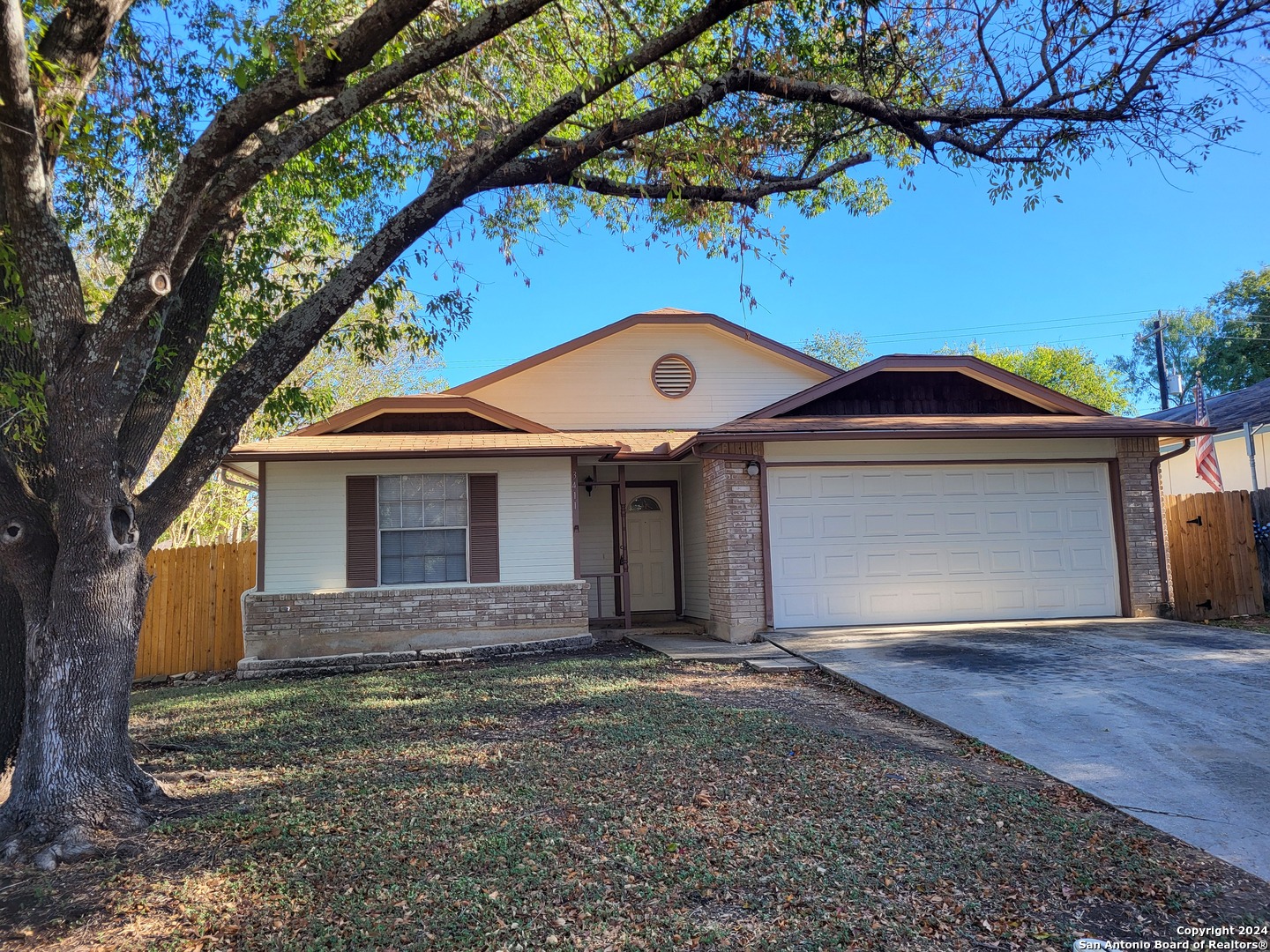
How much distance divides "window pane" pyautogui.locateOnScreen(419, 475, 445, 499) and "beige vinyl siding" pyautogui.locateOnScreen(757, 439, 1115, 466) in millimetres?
4605

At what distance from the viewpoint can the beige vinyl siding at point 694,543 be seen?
40.8 feet

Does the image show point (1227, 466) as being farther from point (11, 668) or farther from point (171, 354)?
point (11, 668)

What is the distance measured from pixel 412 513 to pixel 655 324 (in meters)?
5.57

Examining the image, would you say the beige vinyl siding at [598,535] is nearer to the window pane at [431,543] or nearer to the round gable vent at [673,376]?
the round gable vent at [673,376]

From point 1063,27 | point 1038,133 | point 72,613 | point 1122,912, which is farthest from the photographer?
point 1038,133

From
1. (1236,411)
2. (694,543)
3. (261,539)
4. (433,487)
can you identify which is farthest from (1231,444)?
(261,539)

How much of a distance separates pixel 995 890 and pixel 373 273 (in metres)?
4.95

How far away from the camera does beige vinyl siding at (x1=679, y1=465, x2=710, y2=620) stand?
40.8ft

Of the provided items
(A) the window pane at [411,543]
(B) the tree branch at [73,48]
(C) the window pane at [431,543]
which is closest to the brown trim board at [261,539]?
(A) the window pane at [411,543]

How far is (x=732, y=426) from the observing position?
10828 millimetres

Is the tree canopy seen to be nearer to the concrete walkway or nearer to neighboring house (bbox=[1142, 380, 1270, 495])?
the concrete walkway

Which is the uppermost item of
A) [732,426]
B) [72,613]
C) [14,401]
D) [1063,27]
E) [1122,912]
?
[1063,27]

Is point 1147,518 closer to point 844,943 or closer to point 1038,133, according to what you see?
point 1038,133

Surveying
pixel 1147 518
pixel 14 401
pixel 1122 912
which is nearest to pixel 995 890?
pixel 1122 912
